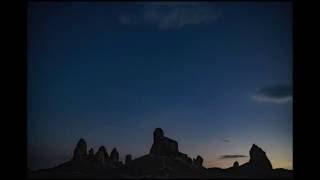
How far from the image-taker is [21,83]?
15.1 ft

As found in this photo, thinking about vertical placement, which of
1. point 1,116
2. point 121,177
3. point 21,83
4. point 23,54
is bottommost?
point 121,177

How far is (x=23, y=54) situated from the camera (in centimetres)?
461

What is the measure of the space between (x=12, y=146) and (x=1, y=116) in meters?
0.30
